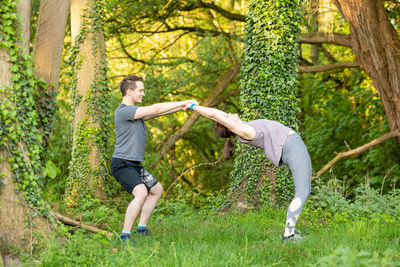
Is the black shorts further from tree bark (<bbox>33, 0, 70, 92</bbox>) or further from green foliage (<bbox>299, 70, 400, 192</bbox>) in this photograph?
green foliage (<bbox>299, 70, 400, 192</bbox>)

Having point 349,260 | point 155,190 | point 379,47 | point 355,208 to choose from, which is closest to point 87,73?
point 155,190

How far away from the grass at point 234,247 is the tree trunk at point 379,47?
12.9ft

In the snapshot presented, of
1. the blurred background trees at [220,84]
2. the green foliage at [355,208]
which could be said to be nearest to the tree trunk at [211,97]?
the blurred background trees at [220,84]

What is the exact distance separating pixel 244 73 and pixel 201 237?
394 cm

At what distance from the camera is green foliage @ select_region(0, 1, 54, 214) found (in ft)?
13.3

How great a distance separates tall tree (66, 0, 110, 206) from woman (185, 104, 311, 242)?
3776 mm

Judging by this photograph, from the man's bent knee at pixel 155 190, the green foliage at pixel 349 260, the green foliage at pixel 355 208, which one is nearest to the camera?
the green foliage at pixel 349 260

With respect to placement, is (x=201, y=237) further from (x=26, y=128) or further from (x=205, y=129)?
(x=205, y=129)

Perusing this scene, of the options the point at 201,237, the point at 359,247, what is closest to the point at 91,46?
the point at 201,237

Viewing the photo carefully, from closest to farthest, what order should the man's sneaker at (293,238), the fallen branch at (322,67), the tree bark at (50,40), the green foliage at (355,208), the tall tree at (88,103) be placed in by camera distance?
the man's sneaker at (293,238) < the tree bark at (50,40) < the green foliage at (355,208) < the tall tree at (88,103) < the fallen branch at (322,67)

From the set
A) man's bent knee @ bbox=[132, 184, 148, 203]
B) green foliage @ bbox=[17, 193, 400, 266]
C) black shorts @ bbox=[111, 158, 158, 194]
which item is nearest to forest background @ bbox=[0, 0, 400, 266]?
green foliage @ bbox=[17, 193, 400, 266]

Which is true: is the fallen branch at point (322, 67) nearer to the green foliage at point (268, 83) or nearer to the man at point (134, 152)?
the green foliage at point (268, 83)

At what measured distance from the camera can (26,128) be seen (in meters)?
4.22

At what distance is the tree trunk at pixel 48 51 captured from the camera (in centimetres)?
475
